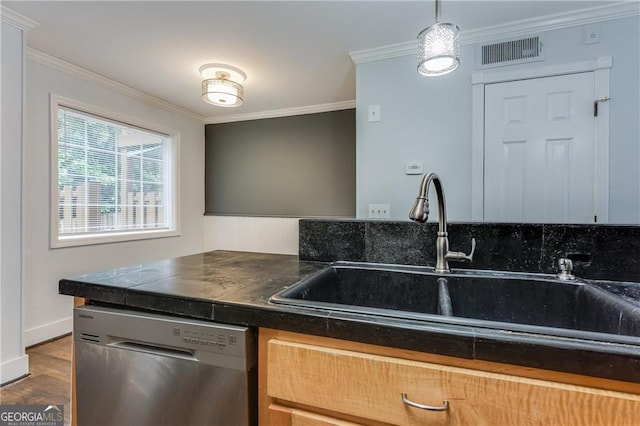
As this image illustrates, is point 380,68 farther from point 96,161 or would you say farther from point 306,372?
point 96,161

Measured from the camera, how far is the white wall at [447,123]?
1.99m

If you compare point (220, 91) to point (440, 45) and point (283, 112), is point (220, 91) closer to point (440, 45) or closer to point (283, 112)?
point (283, 112)

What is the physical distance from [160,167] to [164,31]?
1985 mm

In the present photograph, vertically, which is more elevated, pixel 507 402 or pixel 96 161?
pixel 96 161

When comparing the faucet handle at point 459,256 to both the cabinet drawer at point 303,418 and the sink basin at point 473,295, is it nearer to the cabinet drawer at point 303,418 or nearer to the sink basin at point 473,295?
the sink basin at point 473,295

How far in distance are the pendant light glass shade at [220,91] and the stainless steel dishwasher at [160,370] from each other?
213cm

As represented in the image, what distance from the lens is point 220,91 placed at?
2658mm

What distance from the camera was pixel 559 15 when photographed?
6.77 ft

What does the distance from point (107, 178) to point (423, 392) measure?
357 cm

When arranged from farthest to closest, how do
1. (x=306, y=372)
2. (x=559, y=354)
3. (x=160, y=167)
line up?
1. (x=160, y=167)
2. (x=306, y=372)
3. (x=559, y=354)

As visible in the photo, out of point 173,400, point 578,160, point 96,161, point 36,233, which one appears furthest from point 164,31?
point 578,160

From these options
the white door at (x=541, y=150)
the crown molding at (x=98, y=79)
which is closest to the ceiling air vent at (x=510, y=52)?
the white door at (x=541, y=150)

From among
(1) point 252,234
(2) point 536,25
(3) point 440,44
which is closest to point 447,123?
(2) point 536,25

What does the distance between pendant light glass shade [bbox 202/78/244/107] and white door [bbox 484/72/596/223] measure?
2048 mm
